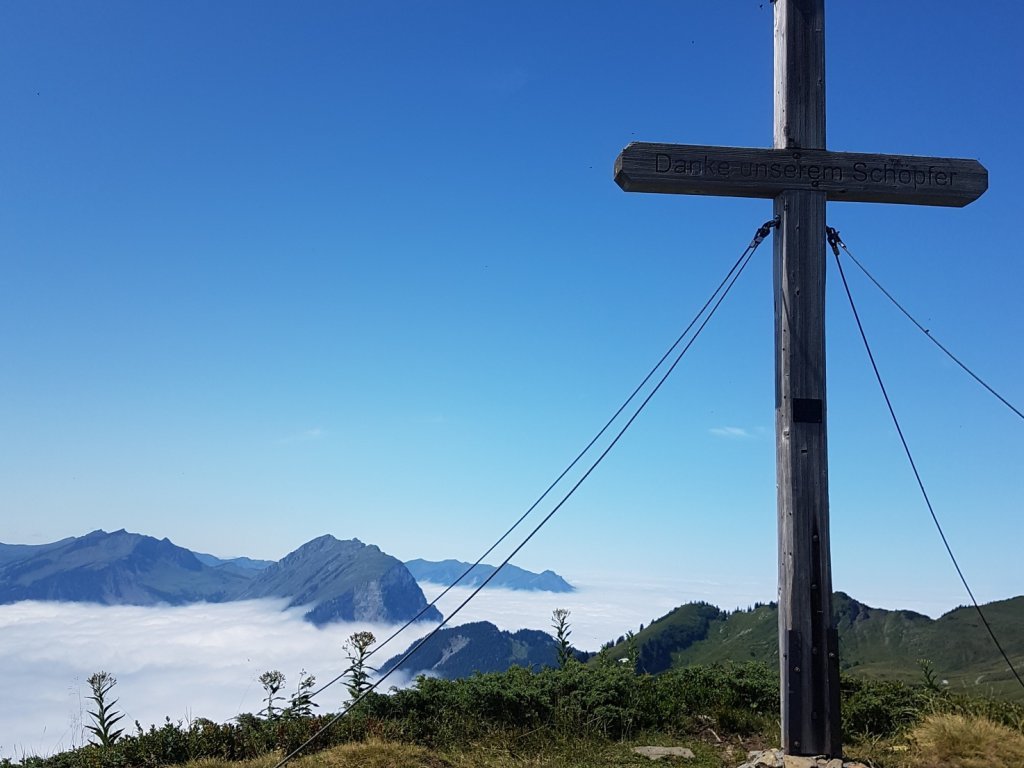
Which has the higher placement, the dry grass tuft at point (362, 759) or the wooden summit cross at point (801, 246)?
the wooden summit cross at point (801, 246)

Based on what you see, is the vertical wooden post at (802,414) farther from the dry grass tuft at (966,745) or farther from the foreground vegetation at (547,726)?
the foreground vegetation at (547,726)

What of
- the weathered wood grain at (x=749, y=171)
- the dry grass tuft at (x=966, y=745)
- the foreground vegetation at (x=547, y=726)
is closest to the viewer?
the dry grass tuft at (x=966, y=745)

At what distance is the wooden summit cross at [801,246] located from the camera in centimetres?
752

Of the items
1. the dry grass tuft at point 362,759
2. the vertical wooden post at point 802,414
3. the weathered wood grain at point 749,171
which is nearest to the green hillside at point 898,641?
the dry grass tuft at point 362,759

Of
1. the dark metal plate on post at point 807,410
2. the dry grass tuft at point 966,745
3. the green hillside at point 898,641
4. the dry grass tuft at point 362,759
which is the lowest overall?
the green hillside at point 898,641

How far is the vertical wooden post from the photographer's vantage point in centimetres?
749

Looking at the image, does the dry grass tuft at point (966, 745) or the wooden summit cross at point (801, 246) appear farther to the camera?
the wooden summit cross at point (801, 246)

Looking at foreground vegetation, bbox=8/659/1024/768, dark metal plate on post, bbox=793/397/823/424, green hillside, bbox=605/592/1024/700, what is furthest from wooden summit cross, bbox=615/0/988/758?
green hillside, bbox=605/592/1024/700

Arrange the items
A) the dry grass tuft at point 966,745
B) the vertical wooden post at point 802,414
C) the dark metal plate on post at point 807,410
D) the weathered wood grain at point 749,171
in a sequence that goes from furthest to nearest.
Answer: the weathered wood grain at point 749,171
the dark metal plate on post at point 807,410
the vertical wooden post at point 802,414
the dry grass tuft at point 966,745

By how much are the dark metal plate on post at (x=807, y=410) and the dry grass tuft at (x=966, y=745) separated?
3.06 meters

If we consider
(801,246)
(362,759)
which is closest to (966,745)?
(801,246)

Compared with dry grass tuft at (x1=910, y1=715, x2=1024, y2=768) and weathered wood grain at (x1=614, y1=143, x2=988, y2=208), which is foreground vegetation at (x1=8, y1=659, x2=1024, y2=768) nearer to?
dry grass tuft at (x1=910, y1=715, x2=1024, y2=768)

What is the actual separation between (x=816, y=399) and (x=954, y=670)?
183 m

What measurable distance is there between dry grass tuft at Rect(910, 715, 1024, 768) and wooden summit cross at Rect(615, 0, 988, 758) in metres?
0.79
